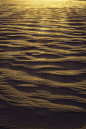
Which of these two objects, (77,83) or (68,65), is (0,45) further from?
(77,83)

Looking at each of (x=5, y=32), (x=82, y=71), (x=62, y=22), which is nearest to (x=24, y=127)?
(x=82, y=71)

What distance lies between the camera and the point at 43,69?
1669 mm

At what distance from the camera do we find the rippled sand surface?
1145mm

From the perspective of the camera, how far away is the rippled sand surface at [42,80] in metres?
1.15

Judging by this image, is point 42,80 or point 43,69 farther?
point 43,69

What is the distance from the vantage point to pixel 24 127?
1073 millimetres

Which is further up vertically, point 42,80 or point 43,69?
point 43,69

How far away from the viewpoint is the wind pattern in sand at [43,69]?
1.27m

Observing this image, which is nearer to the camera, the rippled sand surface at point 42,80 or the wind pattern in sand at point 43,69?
the rippled sand surface at point 42,80

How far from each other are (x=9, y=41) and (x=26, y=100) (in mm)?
1451

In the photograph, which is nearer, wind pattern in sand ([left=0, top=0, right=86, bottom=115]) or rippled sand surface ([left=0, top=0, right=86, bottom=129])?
rippled sand surface ([left=0, top=0, right=86, bottom=129])

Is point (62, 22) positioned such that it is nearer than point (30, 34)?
No

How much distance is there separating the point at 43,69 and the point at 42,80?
213mm

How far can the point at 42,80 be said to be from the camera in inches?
59.0
